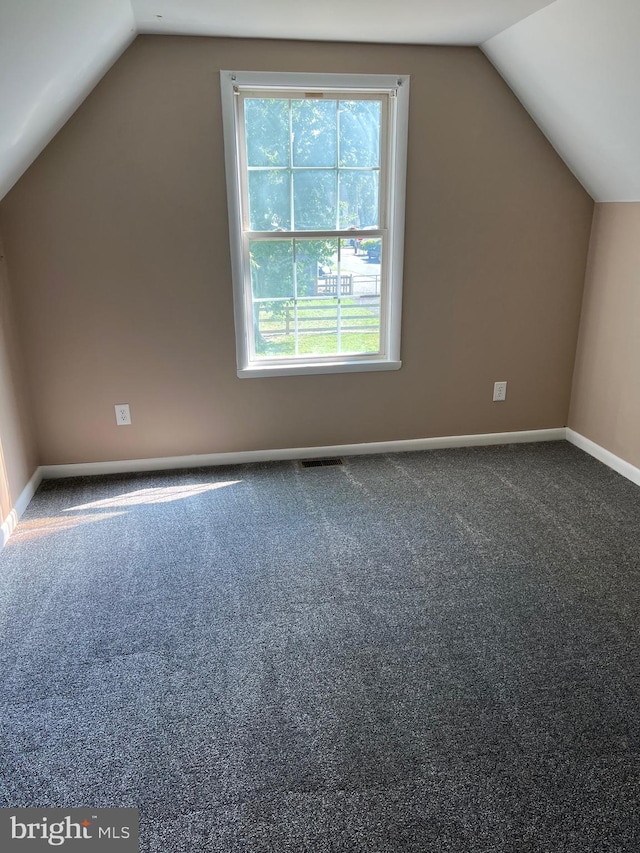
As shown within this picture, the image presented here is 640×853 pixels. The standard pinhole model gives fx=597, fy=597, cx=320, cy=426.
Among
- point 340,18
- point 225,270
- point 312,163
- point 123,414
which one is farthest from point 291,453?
point 340,18

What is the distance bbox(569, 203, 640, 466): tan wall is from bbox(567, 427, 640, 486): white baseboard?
3 cm

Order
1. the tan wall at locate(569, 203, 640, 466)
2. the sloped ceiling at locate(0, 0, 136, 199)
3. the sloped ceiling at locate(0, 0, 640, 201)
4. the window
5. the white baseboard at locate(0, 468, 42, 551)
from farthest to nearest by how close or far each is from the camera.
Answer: the tan wall at locate(569, 203, 640, 466) → the window → the white baseboard at locate(0, 468, 42, 551) → the sloped ceiling at locate(0, 0, 640, 201) → the sloped ceiling at locate(0, 0, 136, 199)

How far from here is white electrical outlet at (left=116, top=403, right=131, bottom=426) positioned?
3277 millimetres

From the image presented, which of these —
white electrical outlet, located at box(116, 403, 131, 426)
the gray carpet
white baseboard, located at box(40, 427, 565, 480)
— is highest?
white electrical outlet, located at box(116, 403, 131, 426)

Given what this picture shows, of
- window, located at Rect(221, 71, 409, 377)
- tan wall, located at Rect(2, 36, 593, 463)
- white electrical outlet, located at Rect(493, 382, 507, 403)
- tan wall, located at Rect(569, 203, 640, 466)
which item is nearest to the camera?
tan wall, located at Rect(2, 36, 593, 463)

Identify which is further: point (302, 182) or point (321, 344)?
point (321, 344)

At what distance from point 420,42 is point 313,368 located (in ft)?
5.67

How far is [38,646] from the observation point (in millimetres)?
2027

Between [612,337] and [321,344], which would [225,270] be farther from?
[612,337]

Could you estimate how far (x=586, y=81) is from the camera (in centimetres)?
265

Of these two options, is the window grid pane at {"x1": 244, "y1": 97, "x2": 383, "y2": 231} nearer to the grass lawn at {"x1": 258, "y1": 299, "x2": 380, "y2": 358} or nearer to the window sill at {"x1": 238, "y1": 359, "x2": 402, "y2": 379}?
the grass lawn at {"x1": 258, "y1": 299, "x2": 380, "y2": 358}

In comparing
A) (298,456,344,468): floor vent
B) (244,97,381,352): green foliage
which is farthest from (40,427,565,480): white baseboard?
(244,97,381,352): green foliage

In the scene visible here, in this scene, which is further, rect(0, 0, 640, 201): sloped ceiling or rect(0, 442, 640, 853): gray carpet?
rect(0, 0, 640, 201): sloped ceiling

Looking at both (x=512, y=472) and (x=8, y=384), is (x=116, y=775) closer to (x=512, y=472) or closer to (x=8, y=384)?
(x=8, y=384)
